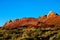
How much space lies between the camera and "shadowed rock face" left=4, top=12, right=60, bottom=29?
58594 mm

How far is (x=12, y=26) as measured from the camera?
6519 centimetres

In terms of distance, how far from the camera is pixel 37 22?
199ft

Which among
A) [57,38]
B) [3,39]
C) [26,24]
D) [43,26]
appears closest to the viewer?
[57,38]

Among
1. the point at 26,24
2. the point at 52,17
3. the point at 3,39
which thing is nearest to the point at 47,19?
the point at 52,17

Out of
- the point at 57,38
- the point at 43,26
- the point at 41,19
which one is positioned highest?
the point at 41,19

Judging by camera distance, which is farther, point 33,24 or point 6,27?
point 6,27

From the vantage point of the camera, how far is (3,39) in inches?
1705

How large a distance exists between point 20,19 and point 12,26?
3717 mm

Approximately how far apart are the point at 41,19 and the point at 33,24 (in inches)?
177

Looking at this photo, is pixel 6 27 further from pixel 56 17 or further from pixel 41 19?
pixel 56 17

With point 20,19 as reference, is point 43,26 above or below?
below

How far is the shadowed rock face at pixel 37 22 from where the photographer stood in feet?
192

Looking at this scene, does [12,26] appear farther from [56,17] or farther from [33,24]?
[56,17]

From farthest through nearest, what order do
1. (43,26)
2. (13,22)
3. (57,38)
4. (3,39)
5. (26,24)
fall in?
(13,22), (26,24), (43,26), (3,39), (57,38)
